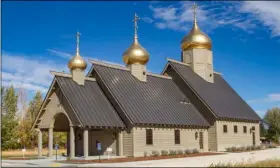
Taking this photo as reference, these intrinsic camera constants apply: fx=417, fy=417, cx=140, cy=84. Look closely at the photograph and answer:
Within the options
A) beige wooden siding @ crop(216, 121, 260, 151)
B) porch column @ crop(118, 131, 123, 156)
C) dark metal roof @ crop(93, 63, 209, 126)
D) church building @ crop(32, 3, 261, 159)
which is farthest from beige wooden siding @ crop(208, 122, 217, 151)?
porch column @ crop(118, 131, 123, 156)

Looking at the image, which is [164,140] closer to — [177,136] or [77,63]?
[177,136]

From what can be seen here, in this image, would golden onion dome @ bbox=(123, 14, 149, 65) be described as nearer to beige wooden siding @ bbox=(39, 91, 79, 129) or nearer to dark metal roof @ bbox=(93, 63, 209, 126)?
dark metal roof @ bbox=(93, 63, 209, 126)

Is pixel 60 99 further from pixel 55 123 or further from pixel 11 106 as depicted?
pixel 11 106

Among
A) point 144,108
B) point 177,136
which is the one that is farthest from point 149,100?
point 177,136

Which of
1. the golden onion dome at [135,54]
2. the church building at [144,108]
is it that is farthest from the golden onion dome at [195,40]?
the golden onion dome at [135,54]

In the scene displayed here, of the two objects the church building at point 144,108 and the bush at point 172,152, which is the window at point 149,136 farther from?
the bush at point 172,152

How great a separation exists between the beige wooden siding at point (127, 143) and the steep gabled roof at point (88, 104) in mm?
809

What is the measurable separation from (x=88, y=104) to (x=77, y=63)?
188 inches

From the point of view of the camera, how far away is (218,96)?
4578 cm

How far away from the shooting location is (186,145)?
38156 mm

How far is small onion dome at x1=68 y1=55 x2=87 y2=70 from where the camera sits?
116 feet

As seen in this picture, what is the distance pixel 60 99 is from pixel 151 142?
8.38m

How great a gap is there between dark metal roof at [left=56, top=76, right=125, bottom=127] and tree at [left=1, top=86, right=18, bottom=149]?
83.3ft

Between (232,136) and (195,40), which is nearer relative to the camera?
(232,136)
